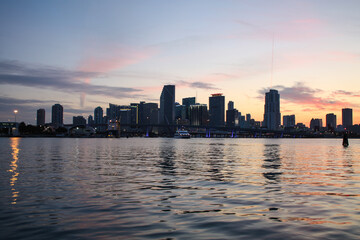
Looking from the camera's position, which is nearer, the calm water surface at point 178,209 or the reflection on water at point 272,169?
the calm water surface at point 178,209

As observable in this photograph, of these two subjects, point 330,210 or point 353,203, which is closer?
point 330,210

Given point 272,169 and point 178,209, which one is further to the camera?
point 272,169

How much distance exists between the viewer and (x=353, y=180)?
2580cm

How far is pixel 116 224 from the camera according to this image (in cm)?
1192

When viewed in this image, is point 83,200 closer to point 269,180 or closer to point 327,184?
point 269,180

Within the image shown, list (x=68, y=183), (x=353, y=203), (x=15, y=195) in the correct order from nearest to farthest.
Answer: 1. (x=353, y=203)
2. (x=15, y=195)
3. (x=68, y=183)

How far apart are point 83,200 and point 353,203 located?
42.5ft

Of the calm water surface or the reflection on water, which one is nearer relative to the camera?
the calm water surface

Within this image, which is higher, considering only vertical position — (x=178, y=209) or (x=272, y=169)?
(x=178, y=209)

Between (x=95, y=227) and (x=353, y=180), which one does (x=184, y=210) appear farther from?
(x=353, y=180)

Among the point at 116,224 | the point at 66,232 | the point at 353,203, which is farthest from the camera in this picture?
the point at 353,203

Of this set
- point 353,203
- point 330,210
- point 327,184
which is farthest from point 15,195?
point 327,184

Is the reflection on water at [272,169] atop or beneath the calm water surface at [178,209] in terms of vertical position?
beneath

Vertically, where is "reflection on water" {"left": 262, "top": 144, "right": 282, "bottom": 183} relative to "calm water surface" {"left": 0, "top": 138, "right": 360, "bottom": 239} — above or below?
below
